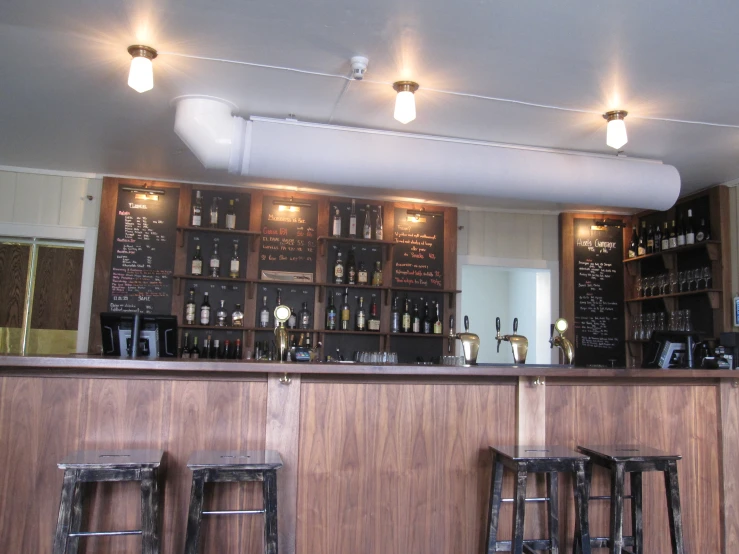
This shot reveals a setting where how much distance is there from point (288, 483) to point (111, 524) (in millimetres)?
697

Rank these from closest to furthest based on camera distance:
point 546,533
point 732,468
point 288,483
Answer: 1. point 288,483
2. point 546,533
3. point 732,468

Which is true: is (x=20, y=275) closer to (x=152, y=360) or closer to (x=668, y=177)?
(x=152, y=360)

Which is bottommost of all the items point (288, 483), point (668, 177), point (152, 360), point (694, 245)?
point (288, 483)

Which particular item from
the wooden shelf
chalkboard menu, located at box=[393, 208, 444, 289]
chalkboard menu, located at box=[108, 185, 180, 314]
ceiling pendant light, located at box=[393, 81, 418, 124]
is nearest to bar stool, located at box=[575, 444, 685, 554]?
ceiling pendant light, located at box=[393, 81, 418, 124]

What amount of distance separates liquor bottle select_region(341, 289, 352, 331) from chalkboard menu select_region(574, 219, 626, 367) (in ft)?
6.73

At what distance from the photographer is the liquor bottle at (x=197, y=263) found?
15.9 feet

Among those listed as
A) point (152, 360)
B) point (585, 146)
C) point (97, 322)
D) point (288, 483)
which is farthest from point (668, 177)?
point (97, 322)

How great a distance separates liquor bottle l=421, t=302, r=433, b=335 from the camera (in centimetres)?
→ 524

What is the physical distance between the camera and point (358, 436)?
270cm

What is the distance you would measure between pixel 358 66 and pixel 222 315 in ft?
8.48

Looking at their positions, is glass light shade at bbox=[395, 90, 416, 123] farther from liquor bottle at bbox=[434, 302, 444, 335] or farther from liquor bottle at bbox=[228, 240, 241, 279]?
liquor bottle at bbox=[434, 302, 444, 335]

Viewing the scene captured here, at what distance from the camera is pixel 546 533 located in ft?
9.18

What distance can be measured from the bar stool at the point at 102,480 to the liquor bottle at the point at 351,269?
9.82 feet

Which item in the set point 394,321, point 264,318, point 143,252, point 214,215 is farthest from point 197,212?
point 394,321
